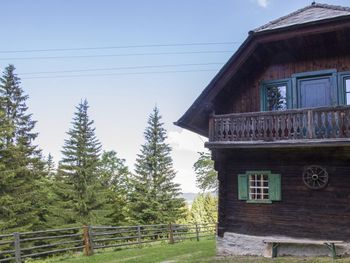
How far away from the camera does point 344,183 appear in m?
11.8

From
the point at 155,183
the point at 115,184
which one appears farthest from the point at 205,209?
the point at 115,184

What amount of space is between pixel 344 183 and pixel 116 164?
136ft

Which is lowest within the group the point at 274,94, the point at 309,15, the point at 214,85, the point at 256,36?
the point at 274,94

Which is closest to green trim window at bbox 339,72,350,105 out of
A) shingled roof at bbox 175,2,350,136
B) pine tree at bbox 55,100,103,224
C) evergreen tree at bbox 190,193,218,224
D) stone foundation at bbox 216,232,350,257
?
shingled roof at bbox 175,2,350,136

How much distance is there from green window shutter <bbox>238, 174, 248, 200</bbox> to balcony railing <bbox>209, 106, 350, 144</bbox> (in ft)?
4.83

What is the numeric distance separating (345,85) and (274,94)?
219cm

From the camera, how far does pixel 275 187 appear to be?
496 inches

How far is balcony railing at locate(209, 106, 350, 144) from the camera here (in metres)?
11.1

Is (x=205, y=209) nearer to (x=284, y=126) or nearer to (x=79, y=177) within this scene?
(x=79, y=177)

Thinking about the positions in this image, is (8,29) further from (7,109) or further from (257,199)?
(7,109)

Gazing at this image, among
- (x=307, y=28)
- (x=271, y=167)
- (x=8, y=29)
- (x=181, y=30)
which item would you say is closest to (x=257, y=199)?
(x=271, y=167)

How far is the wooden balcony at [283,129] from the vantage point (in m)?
11.1

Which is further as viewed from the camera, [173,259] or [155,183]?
[155,183]

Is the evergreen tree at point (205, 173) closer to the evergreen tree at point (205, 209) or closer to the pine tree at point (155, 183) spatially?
the evergreen tree at point (205, 209)
